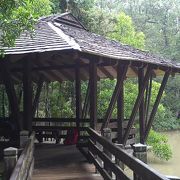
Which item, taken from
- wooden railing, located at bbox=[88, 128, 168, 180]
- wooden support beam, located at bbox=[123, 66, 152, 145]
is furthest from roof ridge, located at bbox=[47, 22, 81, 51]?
wooden support beam, located at bbox=[123, 66, 152, 145]

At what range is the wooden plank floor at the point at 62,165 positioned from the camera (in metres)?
7.22

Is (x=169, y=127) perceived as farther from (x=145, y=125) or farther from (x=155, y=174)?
(x=155, y=174)

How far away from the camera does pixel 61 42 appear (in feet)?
25.5

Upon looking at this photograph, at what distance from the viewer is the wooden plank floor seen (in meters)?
7.22

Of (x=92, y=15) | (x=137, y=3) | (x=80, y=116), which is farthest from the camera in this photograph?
(x=137, y=3)

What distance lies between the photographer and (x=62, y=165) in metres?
8.34

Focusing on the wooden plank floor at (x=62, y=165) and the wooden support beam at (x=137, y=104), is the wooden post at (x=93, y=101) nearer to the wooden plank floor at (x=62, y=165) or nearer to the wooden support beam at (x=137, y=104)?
the wooden plank floor at (x=62, y=165)

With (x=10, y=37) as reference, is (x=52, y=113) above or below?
below

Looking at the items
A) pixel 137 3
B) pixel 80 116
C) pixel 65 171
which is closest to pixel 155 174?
pixel 65 171

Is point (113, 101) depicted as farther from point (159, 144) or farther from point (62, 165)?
point (159, 144)

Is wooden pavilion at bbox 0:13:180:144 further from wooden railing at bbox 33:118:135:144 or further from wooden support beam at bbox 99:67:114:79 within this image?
wooden railing at bbox 33:118:135:144

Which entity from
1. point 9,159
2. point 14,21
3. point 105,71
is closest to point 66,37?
point 14,21

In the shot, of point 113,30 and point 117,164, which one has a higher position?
point 113,30

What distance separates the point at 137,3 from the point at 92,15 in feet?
97.1
